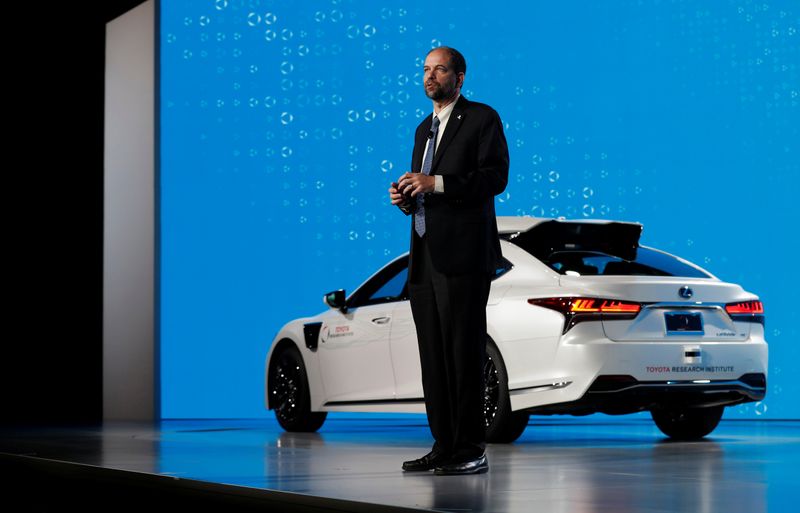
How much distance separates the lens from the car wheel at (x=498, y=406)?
8.05 meters

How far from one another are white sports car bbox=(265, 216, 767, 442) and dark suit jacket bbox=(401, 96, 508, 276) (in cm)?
170

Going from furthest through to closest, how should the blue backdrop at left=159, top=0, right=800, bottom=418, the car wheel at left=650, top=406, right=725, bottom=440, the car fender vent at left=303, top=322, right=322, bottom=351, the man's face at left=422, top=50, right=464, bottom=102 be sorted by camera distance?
the blue backdrop at left=159, top=0, right=800, bottom=418, the car fender vent at left=303, top=322, right=322, bottom=351, the car wheel at left=650, top=406, right=725, bottom=440, the man's face at left=422, top=50, right=464, bottom=102

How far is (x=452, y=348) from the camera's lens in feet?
18.8

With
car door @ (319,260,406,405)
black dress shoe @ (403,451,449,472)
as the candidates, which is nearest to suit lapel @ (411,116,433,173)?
black dress shoe @ (403,451,449,472)

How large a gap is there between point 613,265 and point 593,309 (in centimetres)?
62

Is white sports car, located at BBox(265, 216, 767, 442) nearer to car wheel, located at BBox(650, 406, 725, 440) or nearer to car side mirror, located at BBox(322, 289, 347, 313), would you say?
car wheel, located at BBox(650, 406, 725, 440)

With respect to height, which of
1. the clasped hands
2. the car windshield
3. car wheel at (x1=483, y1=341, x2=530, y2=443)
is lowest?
car wheel at (x1=483, y1=341, x2=530, y2=443)

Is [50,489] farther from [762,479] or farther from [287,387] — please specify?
[287,387]

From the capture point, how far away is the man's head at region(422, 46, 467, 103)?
577 centimetres

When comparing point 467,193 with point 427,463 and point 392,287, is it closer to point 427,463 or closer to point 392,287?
point 427,463

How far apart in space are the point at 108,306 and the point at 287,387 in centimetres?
451

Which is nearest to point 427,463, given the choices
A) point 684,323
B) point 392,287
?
point 684,323

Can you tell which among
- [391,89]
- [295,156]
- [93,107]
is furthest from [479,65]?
[93,107]

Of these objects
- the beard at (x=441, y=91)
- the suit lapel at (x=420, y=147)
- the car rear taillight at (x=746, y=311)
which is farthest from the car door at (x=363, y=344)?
the beard at (x=441, y=91)
